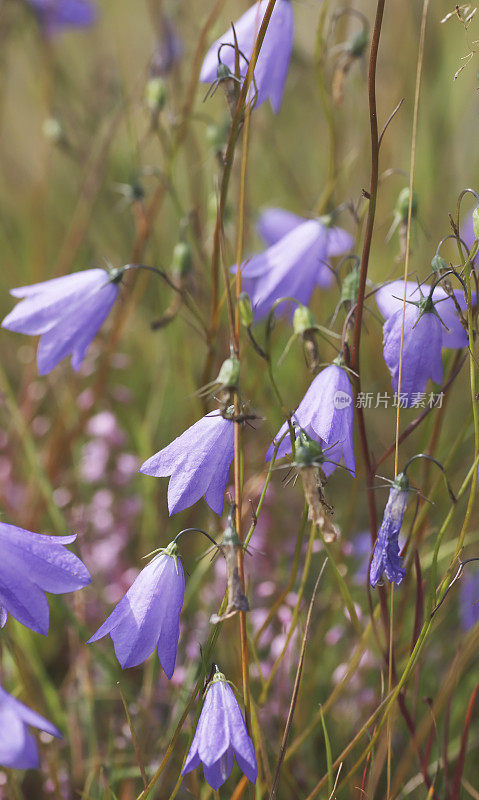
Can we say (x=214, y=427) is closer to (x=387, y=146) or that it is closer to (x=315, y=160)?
(x=387, y=146)

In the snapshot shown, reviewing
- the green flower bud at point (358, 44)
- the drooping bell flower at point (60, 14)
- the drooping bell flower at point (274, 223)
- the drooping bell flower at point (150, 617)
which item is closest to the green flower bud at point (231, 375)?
the drooping bell flower at point (150, 617)

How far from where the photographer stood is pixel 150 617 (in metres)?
0.72

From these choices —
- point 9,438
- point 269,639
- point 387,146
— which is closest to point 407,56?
point 387,146

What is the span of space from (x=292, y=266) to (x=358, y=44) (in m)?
0.35

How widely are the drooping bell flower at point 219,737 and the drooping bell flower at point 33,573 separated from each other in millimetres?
165

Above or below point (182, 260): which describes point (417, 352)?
below

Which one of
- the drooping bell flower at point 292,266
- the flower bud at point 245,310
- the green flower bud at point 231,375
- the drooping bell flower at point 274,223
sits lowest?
the green flower bud at point 231,375

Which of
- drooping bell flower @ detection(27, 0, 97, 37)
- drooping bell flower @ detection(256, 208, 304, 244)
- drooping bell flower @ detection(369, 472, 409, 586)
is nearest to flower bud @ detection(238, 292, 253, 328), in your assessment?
drooping bell flower @ detection(369, 472, 409, 586)

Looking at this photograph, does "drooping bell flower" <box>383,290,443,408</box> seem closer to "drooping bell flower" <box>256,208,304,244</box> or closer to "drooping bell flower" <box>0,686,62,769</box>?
"drooping bell flower" <box>0,686,62,769</box>

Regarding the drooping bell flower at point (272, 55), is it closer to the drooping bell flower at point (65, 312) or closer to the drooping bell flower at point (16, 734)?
the drooping bell flower at point (65, 312)

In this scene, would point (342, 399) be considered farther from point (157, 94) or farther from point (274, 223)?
point (274, 223)

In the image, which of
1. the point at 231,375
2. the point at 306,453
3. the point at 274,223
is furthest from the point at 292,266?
the point at 274,223

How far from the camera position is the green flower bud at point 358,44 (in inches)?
42.6

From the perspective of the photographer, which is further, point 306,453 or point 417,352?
point 417,352
